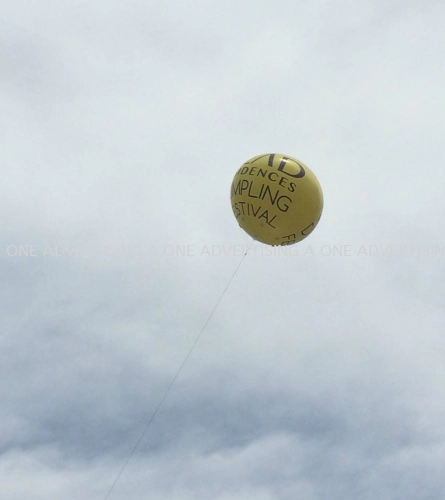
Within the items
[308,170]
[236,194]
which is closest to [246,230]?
[236,194]

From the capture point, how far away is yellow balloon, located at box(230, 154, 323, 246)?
30547 millimetres

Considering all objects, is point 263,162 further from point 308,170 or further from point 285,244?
point 285,244

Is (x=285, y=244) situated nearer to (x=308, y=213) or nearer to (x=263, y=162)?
(x=308, y=213)

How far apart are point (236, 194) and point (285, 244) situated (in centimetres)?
366

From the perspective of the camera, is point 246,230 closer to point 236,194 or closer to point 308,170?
point 236,194

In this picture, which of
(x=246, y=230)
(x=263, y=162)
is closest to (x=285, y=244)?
(x=246, y=230)

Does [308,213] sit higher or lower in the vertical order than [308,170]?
lower

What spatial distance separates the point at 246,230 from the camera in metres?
33.0

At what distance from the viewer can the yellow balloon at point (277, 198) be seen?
100ft

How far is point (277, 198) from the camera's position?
30.4m

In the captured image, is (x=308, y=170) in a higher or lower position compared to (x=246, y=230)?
higher

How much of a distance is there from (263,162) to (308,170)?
2362 millimetres

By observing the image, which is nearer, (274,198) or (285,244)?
(274,198)

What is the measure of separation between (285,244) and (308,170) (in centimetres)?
398
